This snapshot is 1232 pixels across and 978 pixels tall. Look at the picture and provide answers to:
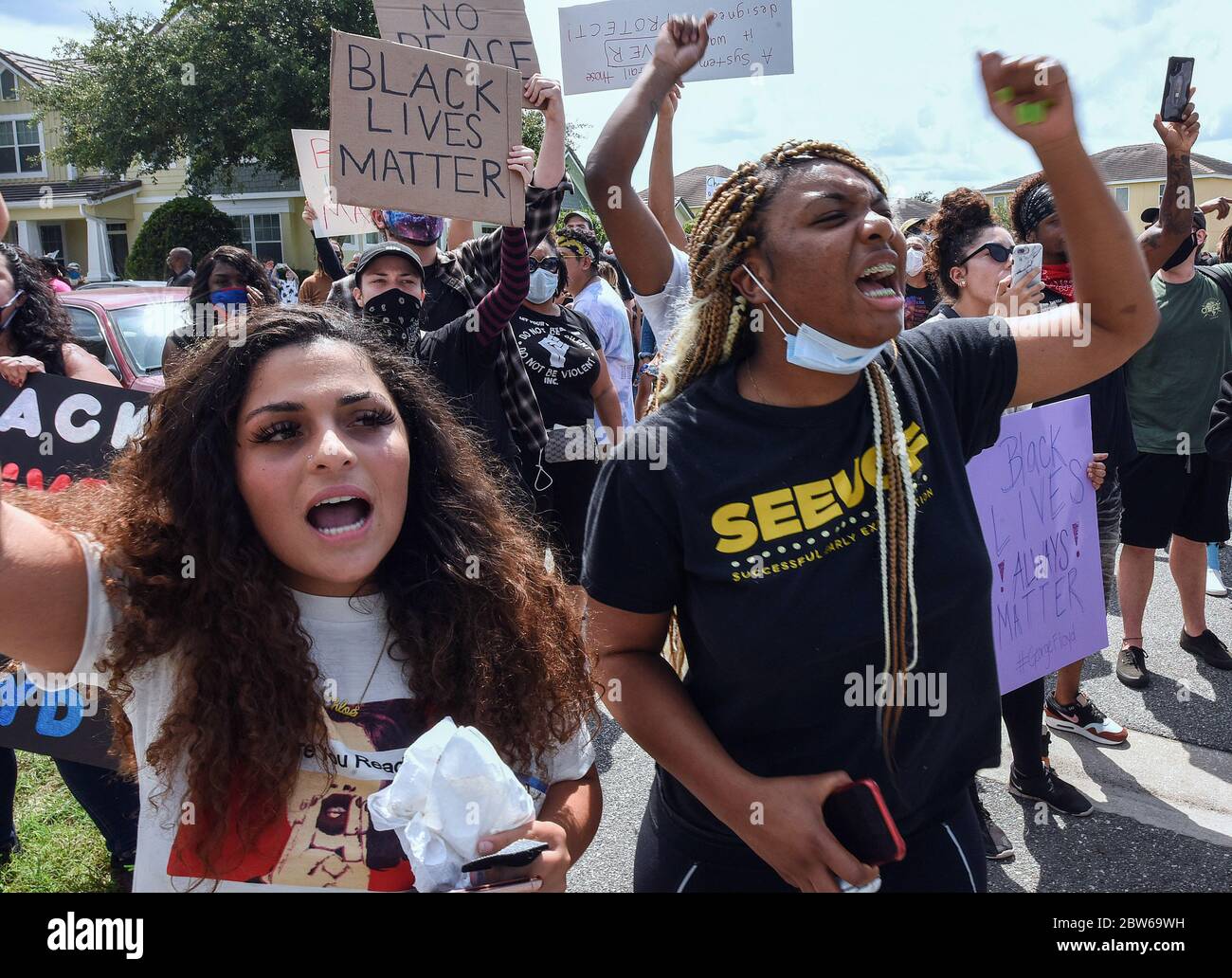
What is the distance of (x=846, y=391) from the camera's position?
178 cm

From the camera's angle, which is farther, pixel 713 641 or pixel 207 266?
pixel 207 266

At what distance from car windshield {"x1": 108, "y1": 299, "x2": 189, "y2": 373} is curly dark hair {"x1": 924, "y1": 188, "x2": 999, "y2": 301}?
6.04 metres

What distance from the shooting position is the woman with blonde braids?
5.29 feet

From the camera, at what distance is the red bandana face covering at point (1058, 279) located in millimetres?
3836

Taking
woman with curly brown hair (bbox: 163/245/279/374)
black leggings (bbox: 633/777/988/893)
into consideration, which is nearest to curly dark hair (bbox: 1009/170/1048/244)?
black leggings (bbox: 633/777/988/893)

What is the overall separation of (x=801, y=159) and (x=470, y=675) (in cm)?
111

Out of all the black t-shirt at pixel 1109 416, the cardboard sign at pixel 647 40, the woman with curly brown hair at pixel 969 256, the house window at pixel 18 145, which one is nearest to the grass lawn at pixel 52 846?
the cardboard sign at pixel 647 40

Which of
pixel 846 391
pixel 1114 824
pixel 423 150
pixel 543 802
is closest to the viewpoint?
pixel 543 802

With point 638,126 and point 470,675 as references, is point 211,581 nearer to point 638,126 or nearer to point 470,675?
point 470,675

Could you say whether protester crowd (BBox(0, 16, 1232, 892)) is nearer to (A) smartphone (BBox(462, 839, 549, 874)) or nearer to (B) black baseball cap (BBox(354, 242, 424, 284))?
(A) smartphone (BBox(462, 839, 549, 874))

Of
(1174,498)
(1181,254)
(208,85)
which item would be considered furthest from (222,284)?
(208,85)

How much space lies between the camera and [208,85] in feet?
85.4

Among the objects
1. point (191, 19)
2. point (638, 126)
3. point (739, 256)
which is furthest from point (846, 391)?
point (191, 19)

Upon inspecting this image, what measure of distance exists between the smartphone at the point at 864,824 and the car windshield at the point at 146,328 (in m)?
7.48
